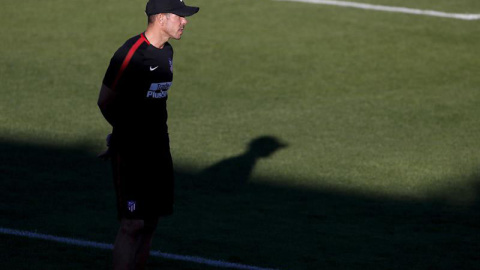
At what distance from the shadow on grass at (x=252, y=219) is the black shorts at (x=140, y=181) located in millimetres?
1361

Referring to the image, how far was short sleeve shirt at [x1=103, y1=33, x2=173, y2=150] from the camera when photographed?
616 cm

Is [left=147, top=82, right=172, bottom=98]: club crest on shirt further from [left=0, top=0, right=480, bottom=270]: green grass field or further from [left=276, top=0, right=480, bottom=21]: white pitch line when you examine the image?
[left=276, top=0, right=480, bottom=21]: white pitch line

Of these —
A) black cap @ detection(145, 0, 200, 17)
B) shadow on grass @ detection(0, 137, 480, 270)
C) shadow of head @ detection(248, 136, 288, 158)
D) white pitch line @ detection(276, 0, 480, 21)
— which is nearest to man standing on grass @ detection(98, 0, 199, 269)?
black cap @ detection(145, 0, 200, 17)

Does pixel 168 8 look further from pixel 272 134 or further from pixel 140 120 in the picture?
pixel 272 134

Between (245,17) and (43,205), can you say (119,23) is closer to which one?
(245,17)

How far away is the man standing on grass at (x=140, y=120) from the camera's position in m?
6.20

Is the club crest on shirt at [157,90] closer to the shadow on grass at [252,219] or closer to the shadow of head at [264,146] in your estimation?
the shadow on grass at [252,219]

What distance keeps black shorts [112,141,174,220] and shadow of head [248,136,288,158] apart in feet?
16.2

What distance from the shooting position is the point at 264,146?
11719mm

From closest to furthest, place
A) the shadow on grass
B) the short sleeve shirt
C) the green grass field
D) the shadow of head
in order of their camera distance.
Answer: the short sleeve shirt < the shadow on grass < the green grass field < the shadow of head

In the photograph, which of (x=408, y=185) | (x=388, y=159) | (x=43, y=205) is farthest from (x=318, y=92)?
(x=43, y=205)

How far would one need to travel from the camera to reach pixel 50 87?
45.7ft

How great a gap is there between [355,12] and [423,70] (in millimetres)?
3238

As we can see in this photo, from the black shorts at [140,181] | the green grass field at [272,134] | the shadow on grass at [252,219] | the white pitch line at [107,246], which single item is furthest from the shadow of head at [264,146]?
the black shorts at [140,181]
